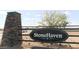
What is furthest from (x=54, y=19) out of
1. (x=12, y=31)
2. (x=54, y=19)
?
(x=12, y=31)

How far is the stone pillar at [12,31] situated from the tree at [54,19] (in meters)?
0.44

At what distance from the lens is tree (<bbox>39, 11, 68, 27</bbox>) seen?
3.71 m

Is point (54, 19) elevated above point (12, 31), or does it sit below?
above

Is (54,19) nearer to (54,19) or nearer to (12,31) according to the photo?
(54,19)

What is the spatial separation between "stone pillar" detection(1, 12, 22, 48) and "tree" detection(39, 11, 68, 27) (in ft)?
1.45

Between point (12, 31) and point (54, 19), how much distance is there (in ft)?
2.67

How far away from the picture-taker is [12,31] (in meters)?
3.82

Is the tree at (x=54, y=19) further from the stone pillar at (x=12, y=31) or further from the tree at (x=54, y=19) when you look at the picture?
the stone pillar at (x=12, y=31)

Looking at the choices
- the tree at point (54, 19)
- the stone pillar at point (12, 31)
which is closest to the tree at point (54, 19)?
the tree at point (54, 19)

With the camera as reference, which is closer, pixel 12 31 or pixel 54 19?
pixel 54 19

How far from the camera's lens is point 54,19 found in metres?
3.71

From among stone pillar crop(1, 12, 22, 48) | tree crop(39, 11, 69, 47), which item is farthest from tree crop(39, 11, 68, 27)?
stone pillar crop(1, 12, 22, 48)

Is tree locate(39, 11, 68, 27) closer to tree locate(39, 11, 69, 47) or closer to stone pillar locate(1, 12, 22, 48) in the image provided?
tree locate(39, 11, 69, 47)
